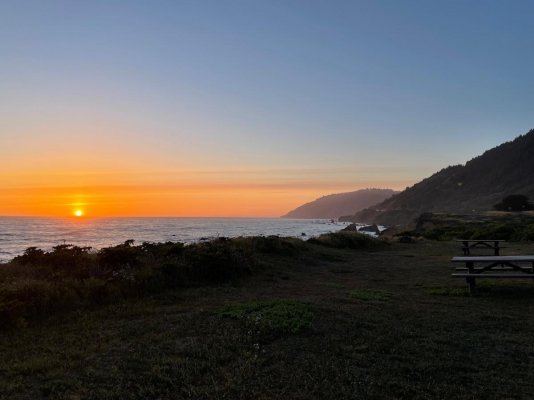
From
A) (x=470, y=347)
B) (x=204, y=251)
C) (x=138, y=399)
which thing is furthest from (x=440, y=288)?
(x=138, y=399)

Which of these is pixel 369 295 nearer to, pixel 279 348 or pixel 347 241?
pixel 279 348

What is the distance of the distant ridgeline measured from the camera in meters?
134

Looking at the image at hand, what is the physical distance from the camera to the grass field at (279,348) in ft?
17.0

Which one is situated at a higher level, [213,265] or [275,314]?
[213,265]

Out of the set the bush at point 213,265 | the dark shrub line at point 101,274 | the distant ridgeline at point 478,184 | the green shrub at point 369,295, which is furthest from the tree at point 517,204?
the green shrub at point 369,295

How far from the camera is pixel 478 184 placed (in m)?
155

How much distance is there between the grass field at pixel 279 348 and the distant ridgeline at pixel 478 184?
123 m

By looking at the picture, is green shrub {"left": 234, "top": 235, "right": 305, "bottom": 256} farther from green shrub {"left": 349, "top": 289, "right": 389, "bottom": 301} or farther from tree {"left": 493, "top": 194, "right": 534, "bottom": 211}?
tree {"left": 493, "top": 194, "right": 534, "bottom": 211}

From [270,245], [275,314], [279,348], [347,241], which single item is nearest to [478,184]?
[347,241]

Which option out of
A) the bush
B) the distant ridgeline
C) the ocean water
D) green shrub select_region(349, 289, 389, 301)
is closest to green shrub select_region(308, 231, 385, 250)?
the ocean water

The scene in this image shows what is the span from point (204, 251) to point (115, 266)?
2.88 m

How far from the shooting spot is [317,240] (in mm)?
25938

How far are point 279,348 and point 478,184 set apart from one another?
547 feet

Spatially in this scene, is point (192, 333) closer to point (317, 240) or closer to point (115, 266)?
point (115, 266)
